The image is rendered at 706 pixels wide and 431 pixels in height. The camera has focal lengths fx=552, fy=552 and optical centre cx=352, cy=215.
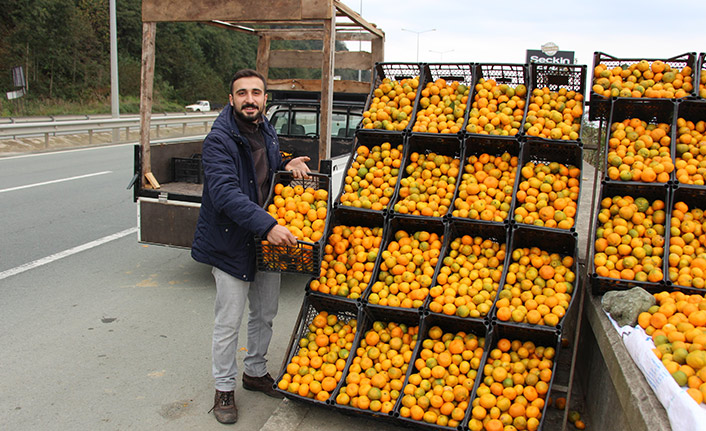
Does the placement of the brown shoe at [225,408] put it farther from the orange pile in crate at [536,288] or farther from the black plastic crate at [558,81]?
the black plastic crate at [558,81]

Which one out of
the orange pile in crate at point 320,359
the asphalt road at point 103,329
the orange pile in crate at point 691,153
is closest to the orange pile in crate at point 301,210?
the orange pile in crate at point 320,359

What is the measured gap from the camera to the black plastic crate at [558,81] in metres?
4.22

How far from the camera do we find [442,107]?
4523 mm

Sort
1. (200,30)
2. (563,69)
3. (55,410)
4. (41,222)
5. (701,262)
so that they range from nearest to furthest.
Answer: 1. (701,262)
2. (55,410)
3. (563,69)
4. (41,222)
5. (200,30)

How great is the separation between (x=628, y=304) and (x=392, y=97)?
255cm

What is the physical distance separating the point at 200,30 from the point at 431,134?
6677 centimetres

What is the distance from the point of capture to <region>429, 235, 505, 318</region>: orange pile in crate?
3.56 m

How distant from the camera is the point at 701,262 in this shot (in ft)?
11.1

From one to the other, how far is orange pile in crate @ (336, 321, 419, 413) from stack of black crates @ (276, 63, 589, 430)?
41mm

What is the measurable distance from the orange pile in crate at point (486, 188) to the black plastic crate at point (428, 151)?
9cm

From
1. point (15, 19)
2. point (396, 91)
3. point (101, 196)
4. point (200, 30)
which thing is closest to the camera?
point (396, 91)

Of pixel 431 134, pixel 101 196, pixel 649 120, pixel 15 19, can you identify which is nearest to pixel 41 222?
pixel 101 196

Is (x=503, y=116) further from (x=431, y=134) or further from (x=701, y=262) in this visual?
(x=701, y=262)

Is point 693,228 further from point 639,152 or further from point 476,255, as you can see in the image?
point 476,255
